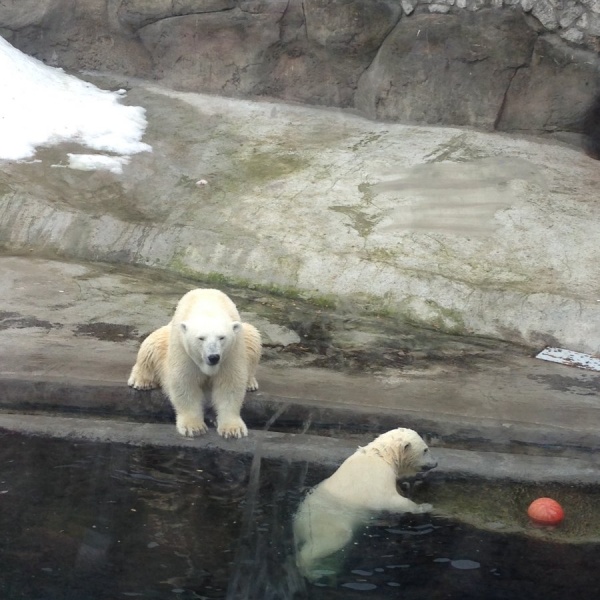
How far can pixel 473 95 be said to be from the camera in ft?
28.6

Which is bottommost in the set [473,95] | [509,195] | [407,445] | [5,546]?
[5,546]

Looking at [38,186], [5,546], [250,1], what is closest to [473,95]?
[250,1]

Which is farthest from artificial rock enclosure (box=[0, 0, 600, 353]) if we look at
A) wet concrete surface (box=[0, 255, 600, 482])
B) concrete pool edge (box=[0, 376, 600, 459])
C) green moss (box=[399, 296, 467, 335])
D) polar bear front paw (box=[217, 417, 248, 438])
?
polar bear front paw (box=[217, 417, 248, 438])

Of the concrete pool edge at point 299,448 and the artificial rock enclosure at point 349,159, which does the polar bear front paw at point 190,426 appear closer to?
the concrete pool edge at point 299,448

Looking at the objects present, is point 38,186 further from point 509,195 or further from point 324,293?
point 509,195

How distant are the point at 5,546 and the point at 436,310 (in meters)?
3.60

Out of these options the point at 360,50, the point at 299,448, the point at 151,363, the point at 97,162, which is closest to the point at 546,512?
the point at 299,448

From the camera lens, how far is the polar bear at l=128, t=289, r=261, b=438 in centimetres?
452

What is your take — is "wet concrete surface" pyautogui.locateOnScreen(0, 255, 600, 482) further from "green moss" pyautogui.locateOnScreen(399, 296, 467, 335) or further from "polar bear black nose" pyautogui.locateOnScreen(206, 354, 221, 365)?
"polar bear black nose" pyautogui.locateOnScreen(206, 354, 221, 365)

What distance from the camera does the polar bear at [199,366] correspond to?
4523 millimetres

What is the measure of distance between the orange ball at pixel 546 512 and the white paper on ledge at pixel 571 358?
1751 millimetres

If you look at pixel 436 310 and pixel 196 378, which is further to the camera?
pixel 436 310

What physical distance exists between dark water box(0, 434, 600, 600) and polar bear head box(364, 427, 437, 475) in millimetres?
294

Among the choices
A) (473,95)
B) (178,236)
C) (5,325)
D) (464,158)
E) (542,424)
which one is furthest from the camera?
(473,95)
